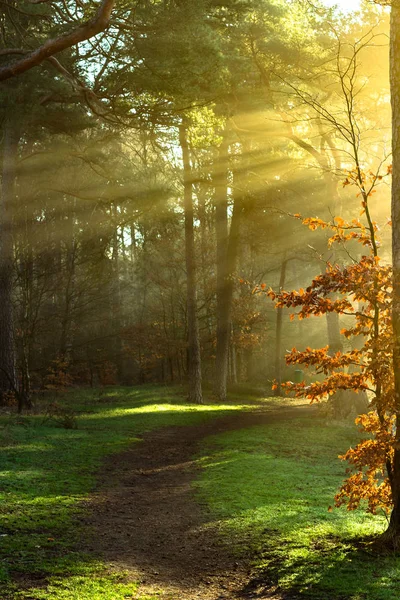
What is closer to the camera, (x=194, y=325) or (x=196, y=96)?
(x=196, y=96)

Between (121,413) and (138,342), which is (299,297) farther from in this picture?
(138,342)

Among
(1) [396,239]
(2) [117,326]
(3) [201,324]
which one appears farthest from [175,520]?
(2) [117,326]

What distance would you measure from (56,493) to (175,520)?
173 cm

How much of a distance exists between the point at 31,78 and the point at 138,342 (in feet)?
53.6

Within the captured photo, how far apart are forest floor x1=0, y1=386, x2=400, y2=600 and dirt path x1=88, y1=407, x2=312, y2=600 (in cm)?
2

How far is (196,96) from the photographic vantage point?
12266 mm

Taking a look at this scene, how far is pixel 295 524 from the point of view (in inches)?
275

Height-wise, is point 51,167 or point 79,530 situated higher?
point 51,167

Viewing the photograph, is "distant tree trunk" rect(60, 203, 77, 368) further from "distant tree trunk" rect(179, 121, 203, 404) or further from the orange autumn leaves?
the orange autumn leaves

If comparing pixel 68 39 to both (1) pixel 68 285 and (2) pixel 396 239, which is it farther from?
(1) pixel 68 285

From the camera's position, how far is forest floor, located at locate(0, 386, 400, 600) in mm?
5254

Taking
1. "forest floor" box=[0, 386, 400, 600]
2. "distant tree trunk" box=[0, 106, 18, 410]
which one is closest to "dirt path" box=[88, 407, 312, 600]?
"forest floor" box=[0, 386, 400, 600]

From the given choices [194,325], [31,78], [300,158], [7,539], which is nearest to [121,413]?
[194,325]

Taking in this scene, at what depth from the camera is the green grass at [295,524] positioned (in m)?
5.26
